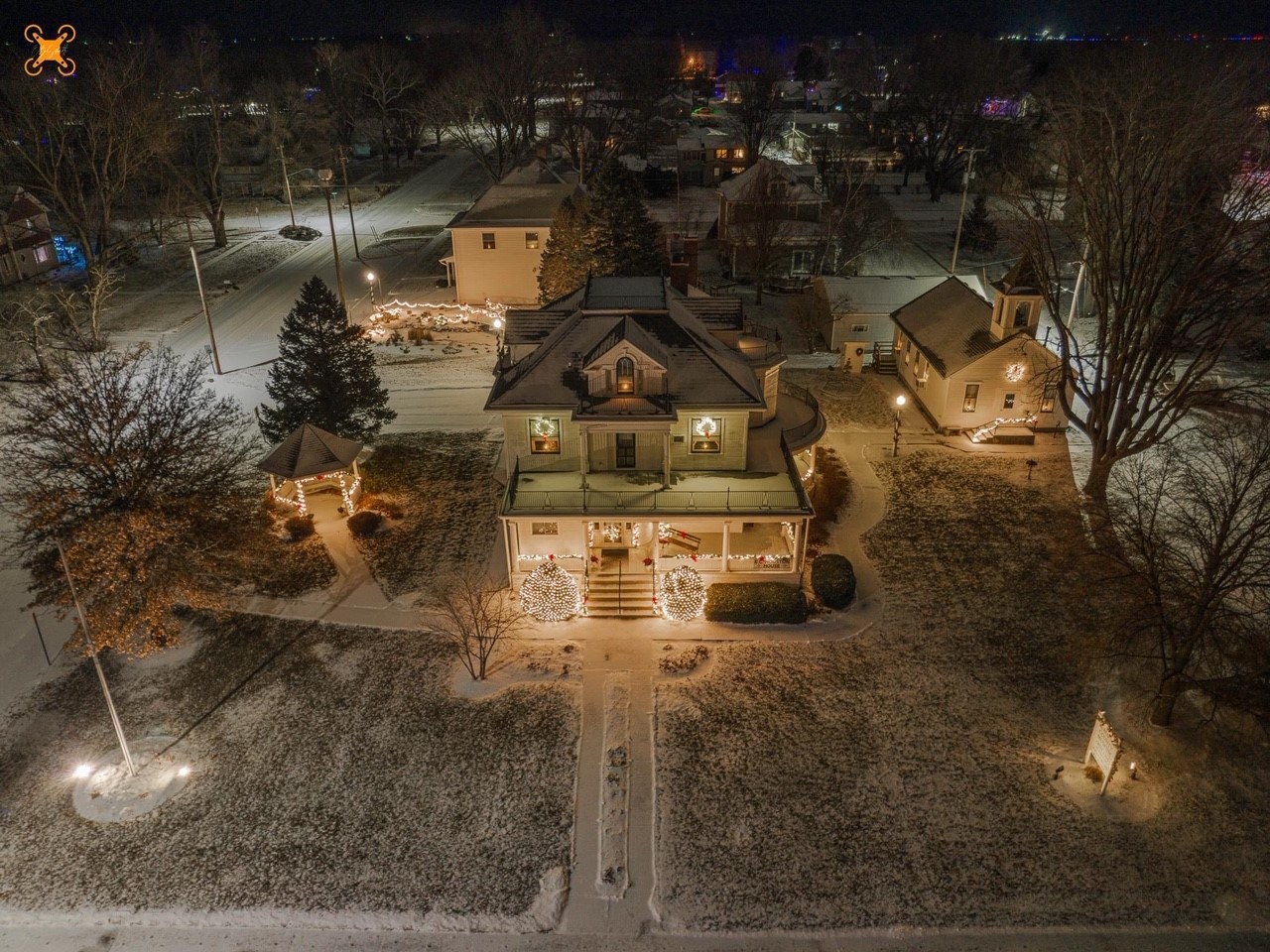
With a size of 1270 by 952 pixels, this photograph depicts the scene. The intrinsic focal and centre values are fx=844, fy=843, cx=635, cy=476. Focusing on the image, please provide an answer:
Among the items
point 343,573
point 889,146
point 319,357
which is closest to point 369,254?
point 319,357

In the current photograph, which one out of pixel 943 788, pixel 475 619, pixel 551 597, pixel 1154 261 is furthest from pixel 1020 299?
pixel 475 619

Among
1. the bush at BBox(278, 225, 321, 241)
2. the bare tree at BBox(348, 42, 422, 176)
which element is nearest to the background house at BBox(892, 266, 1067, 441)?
the bush at BBox(278, 225, 321, 241)

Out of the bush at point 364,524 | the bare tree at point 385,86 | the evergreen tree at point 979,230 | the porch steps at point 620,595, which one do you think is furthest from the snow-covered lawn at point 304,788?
the bare tree at point 385,86

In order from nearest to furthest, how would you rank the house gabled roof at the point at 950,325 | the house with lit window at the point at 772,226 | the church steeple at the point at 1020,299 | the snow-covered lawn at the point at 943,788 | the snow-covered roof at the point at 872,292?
the snow-covered lawn at the point at 943,788
the church steeple at the point at 1020,299
the house gabled roof at the point at 950,325
the snow-covered roof at the point at 872,292
the house with lit window at the point at 772,226

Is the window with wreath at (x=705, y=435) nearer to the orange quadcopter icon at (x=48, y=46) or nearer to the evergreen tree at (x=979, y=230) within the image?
the orange quadcopter icon at (x=48, y=46)

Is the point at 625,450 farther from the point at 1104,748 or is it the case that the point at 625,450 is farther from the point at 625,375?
the point at 1104,748
